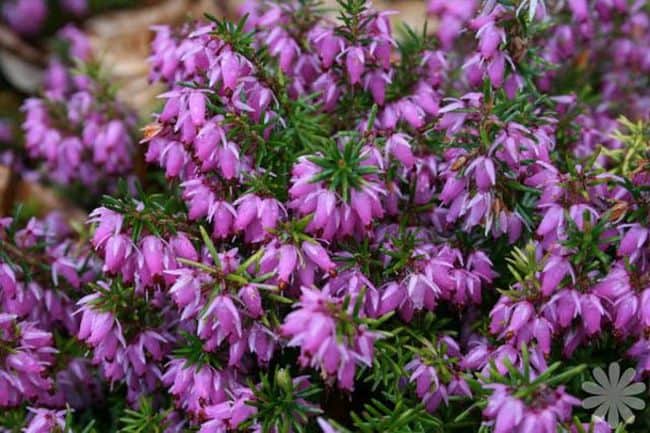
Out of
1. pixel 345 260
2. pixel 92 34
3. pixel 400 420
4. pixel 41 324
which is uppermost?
pixel 345 260

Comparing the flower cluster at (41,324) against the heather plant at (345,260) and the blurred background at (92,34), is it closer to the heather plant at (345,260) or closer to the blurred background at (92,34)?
the heather plant at (345,260)

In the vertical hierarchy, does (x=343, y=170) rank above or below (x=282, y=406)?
above

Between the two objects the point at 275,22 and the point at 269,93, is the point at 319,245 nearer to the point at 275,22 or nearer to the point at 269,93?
the point at 269,93

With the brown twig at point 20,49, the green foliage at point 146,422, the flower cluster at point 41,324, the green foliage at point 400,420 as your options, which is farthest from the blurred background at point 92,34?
the green foliage at point 400,420

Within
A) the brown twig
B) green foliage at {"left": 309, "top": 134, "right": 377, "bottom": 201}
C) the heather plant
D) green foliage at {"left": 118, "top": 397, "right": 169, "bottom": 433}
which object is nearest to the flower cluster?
the heather plant

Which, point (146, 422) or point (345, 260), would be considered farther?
point (146, 422)

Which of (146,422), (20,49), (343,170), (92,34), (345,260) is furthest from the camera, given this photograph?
(92,34)

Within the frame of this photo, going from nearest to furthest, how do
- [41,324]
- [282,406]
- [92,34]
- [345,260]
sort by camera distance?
[282,406] < [345,260] < [41,324] < [92,34]

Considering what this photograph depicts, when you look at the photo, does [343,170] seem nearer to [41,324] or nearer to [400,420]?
[400,420]

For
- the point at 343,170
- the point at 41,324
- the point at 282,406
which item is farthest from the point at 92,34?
the point at 282,406
